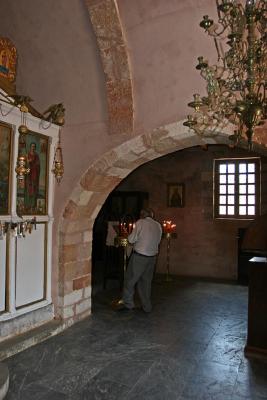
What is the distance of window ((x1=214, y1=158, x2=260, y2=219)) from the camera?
291 inches

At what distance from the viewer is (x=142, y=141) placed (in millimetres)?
3674

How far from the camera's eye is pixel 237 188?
24.7 ft

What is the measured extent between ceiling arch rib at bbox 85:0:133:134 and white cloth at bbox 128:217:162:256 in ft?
4.43

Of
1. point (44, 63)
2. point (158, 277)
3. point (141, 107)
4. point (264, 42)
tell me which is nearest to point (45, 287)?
point (141, 107)

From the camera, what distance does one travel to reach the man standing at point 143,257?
452 cm

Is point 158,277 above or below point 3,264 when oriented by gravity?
below

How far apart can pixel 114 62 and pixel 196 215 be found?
470 cm

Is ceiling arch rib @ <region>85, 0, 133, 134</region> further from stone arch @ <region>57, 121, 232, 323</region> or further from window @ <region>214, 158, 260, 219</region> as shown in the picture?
window @ <region>214, 158, 260, 219</region>

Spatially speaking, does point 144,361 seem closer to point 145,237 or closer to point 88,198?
point 145,237

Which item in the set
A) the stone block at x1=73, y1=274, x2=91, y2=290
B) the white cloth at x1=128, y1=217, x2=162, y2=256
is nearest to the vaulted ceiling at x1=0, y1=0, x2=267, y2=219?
the stone block at x1=73, y1=274, x2=91, y2=290

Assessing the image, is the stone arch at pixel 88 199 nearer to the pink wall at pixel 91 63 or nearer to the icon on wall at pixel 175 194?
the pink wall at pixel 91 63

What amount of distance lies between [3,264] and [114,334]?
4.56 ft

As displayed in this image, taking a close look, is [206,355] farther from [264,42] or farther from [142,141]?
[264,42]

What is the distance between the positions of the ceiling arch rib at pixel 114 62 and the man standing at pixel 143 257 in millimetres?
1380
